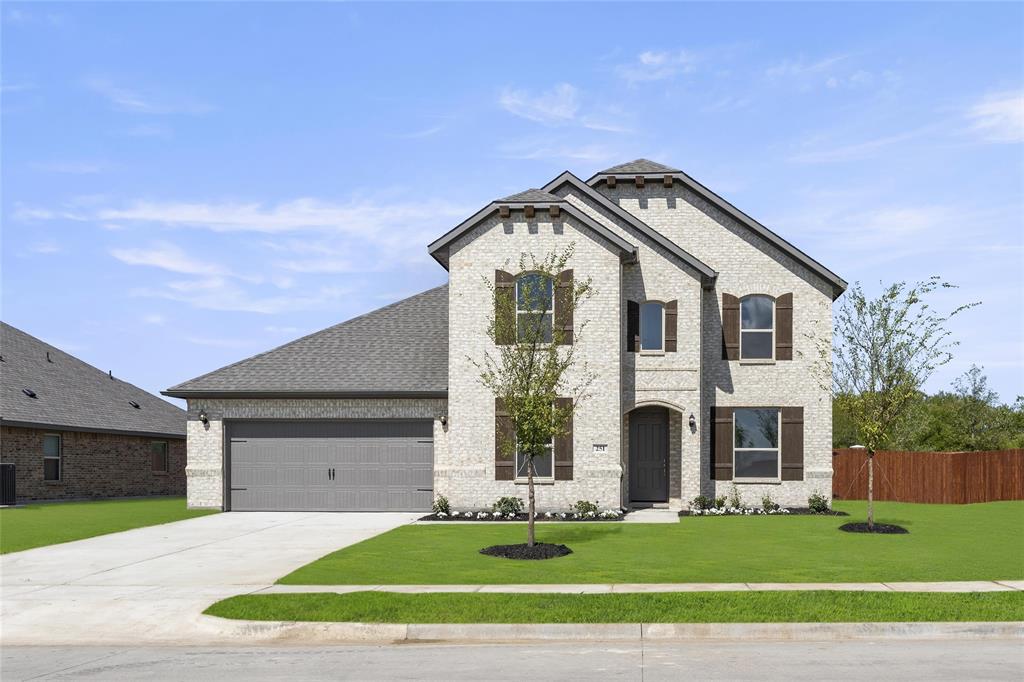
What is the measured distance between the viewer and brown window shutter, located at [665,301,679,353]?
2502cm

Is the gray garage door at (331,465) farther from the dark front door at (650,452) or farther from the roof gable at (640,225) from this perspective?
the roof gable at (640,225)

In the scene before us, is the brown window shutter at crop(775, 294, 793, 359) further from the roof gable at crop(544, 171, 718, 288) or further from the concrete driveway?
the concrete driveway

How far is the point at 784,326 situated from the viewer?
26.0 m

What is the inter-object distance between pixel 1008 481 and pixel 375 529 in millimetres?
23607

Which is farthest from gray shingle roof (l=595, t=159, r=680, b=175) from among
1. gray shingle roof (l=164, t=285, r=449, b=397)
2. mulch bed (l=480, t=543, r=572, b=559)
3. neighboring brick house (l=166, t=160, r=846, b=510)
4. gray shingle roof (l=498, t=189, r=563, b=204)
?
mulch bed (l=480, t=543, r=572, b=559)

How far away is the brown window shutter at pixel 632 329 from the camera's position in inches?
989

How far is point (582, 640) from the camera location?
1058cm

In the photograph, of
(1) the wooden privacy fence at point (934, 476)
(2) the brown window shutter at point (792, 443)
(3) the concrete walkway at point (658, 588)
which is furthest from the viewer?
(1) the wooden privacy fence at point (934, 476)

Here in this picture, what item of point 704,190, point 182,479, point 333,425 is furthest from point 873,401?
point 182,479

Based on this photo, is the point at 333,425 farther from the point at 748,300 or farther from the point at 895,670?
the point at 895,670

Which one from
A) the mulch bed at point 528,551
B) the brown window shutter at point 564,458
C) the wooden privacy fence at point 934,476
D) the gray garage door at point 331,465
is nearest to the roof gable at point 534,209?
the brown window shutter at point 564,458

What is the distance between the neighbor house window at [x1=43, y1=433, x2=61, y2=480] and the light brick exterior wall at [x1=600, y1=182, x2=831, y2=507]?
823 inches

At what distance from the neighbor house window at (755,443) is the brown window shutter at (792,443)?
23 centimetres

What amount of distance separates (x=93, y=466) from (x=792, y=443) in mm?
23593
